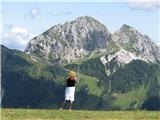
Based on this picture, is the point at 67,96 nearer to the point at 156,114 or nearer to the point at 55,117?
the point at 55,117

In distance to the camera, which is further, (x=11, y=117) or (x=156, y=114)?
(x=156, y=114)

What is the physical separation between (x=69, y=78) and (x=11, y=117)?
6.33m

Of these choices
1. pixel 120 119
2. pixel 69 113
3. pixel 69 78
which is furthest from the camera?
pixel 69 78

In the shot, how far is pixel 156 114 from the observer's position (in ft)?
102

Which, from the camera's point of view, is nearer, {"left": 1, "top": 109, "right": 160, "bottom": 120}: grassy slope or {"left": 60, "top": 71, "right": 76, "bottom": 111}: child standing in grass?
{"left": 1, "top": 109, "right": 160, "bottom": 120}: grassy slope

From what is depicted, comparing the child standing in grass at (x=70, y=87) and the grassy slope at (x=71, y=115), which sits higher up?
the child standing in grass at (x=70, y=87)

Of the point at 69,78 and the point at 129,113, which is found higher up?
the point at 69,78

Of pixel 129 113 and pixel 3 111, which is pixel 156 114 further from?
pixel 3 111

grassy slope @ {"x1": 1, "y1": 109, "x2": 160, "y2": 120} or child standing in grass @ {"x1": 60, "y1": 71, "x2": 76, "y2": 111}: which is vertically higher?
child standing in grass @ {"x1": 60, "y1": 71, "x2": 76, "y2": 111}

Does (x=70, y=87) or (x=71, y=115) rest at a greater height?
(x=70, y=87)

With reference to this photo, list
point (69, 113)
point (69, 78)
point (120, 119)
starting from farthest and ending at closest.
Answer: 1. point (69, 78)
2. point (69, 113)
3. point (120, 119)

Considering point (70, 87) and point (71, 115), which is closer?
point (71, 115)

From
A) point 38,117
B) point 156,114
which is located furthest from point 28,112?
point 156,114

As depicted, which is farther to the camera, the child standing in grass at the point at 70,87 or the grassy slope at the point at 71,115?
the child standing in grass at the point at 70,87
